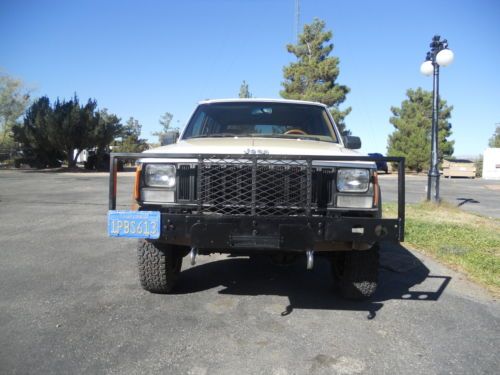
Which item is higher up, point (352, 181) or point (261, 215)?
point (352, 181)

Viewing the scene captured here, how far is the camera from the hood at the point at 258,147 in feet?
10.7

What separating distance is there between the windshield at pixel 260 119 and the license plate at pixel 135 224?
188 centimetres

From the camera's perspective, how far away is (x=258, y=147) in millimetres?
3348

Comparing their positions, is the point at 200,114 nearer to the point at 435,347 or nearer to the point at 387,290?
the point at 387,290

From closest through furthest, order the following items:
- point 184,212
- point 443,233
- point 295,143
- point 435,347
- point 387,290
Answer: point 435,347, point 184,212, point 295,143, point 387,290, point 443,233

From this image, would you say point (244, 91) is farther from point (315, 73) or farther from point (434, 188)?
point (434, 188)

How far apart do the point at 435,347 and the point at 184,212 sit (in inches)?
79.2

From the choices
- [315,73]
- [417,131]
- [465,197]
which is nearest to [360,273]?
[465,197]

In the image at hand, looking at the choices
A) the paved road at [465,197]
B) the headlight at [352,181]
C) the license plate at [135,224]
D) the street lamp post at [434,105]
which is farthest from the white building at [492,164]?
the license plate at [135,224]

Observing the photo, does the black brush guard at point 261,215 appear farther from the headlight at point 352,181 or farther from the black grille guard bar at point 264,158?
the headlight at point 352,181

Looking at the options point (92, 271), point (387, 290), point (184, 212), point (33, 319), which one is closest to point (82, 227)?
point (92, 271)

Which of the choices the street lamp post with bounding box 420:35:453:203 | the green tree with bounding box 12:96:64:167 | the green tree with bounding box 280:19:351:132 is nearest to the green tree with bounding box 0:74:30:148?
the green tree with bounding box 12:96:64:167

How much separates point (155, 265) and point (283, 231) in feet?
4.22

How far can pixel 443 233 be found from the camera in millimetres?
6980
